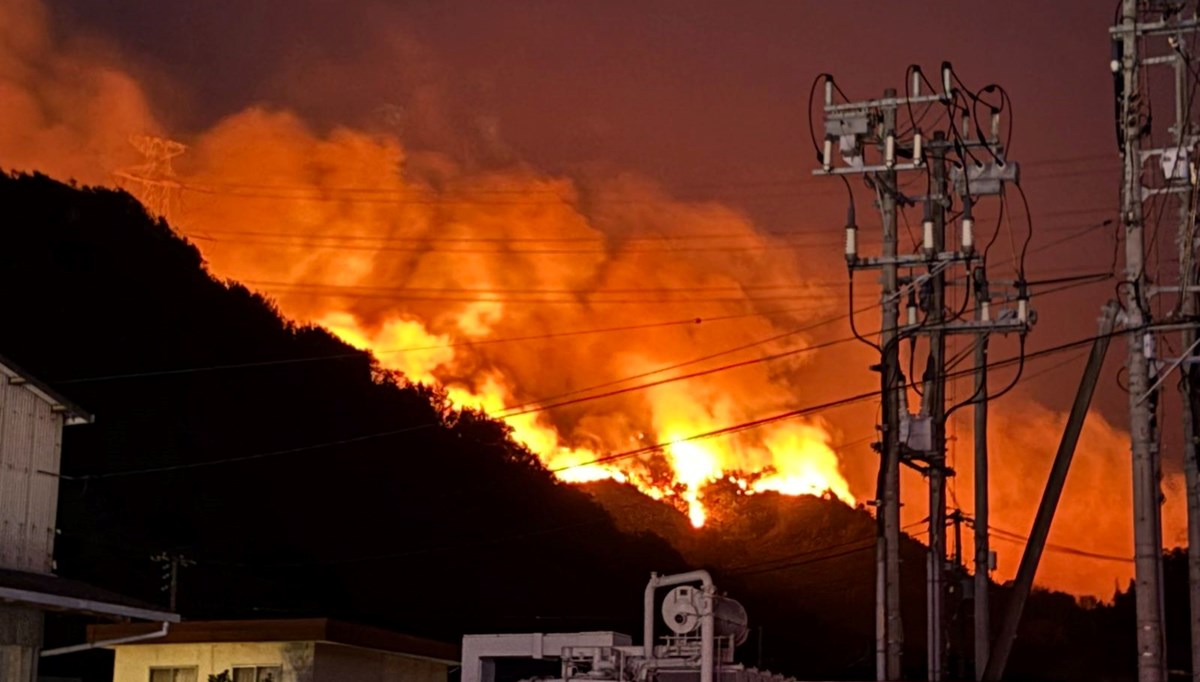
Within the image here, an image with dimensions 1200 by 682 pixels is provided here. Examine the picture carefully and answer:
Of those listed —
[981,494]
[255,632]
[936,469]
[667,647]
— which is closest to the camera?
[667,647]

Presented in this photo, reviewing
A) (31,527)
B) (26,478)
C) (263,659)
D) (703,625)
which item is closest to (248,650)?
(263,659)

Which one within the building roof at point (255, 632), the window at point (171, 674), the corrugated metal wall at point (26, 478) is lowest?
the window at point (171, 674)

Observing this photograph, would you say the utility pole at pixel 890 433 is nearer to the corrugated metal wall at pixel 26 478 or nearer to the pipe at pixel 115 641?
the pipe at pixel 115 641

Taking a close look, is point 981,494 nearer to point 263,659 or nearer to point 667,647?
point 667,647

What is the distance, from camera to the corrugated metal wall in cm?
2556

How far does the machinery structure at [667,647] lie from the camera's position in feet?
94.2

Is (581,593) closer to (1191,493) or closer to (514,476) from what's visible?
(514,476)

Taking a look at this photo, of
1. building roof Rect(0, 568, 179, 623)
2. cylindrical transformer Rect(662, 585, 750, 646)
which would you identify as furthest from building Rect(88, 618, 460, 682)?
cylindrical transformer Rect(662, 585, 750, 646)

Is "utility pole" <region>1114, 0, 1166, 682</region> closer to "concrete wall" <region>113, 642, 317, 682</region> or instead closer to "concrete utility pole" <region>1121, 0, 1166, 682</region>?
"concrete utility pole" <region>1121, 0, 1166, 682</region>

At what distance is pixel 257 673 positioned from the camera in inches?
1210

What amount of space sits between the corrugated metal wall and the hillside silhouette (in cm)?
3458

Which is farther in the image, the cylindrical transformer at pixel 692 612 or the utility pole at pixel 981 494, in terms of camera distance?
the utility pole at pixel 981 494

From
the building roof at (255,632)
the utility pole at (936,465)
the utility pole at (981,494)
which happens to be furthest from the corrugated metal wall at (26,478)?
the utility pole at (981,494)

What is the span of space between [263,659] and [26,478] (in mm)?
6678
